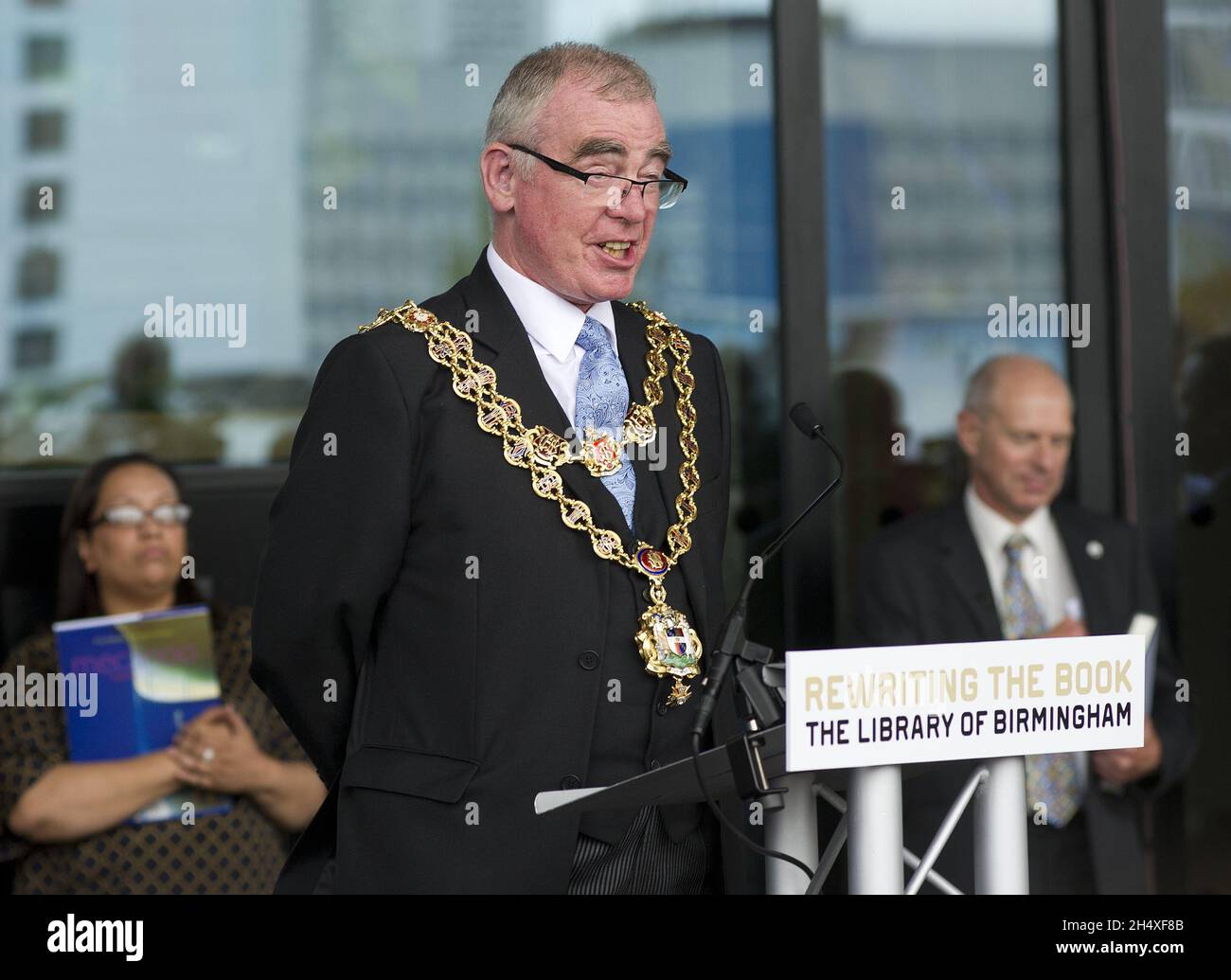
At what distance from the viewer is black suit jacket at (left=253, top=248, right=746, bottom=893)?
7.48ft

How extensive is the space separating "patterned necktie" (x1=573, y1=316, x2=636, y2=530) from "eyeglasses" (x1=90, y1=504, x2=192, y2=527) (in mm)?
1607

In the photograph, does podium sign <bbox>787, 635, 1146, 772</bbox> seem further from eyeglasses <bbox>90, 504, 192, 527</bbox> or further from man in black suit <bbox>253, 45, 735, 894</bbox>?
eyeglasses <bbox>90, 504, 192, 527</bbox>

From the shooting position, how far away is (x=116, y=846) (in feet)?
11.7

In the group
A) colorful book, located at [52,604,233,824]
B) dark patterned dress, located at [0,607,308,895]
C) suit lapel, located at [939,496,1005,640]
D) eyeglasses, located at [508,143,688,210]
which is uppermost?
eyeglasses, located at [508,143,688,210]

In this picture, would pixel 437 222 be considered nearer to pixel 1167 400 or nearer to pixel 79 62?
pixel 79 62

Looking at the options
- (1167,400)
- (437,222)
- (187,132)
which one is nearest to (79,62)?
(187,132)

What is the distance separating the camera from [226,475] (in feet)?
14.8

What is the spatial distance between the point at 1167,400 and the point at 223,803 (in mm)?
2886

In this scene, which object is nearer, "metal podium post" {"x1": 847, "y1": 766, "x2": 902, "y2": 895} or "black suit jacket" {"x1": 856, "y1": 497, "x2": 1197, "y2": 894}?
"metal podium post" {"x1": 847, "y1": 766, "x2": 902, "y2": 895}

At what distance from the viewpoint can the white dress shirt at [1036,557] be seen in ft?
13.3

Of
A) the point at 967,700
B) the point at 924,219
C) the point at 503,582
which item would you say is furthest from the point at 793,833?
the point at 924,219
